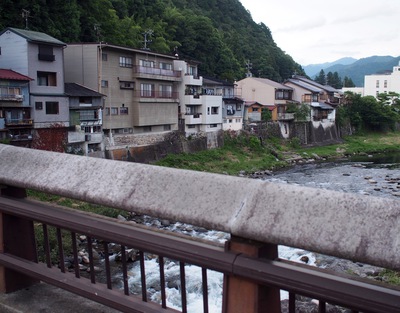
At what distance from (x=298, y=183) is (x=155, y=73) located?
1098 centimetres

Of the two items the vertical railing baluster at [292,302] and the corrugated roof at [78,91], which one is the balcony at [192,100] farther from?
the vertical railing baluster at [292,302]

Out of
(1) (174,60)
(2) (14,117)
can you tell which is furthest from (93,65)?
(1) (174,60)

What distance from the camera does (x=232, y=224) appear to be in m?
1.50

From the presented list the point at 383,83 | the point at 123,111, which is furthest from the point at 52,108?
the point at 383,83

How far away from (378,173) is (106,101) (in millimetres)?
17871

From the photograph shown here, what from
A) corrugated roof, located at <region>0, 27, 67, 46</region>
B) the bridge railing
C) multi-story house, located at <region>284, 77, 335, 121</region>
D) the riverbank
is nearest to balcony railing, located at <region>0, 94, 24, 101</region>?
corrugated roof, located at <region>0, 27, 67, 46</region>

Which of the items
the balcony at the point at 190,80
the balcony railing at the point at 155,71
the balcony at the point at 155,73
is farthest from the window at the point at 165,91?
the balcony at the point at 190,80

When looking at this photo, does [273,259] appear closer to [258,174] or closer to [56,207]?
[56,207]

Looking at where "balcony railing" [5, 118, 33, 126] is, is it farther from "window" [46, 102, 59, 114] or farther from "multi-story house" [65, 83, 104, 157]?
"multi-story house" [65, 83, 104, 157]

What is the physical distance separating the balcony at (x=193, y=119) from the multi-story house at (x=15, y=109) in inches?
474

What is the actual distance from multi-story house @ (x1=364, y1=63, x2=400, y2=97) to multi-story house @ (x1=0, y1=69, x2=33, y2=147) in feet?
184

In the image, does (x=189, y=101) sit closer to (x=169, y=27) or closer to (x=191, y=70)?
(x=191, y=70)

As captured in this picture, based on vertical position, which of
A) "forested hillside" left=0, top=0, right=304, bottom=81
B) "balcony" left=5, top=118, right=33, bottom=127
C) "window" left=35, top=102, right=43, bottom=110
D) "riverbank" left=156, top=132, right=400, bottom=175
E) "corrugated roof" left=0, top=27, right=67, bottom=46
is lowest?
"riverbank" left=156, top=132, right=400, bottom=175

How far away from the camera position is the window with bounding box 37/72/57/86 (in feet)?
64.4
